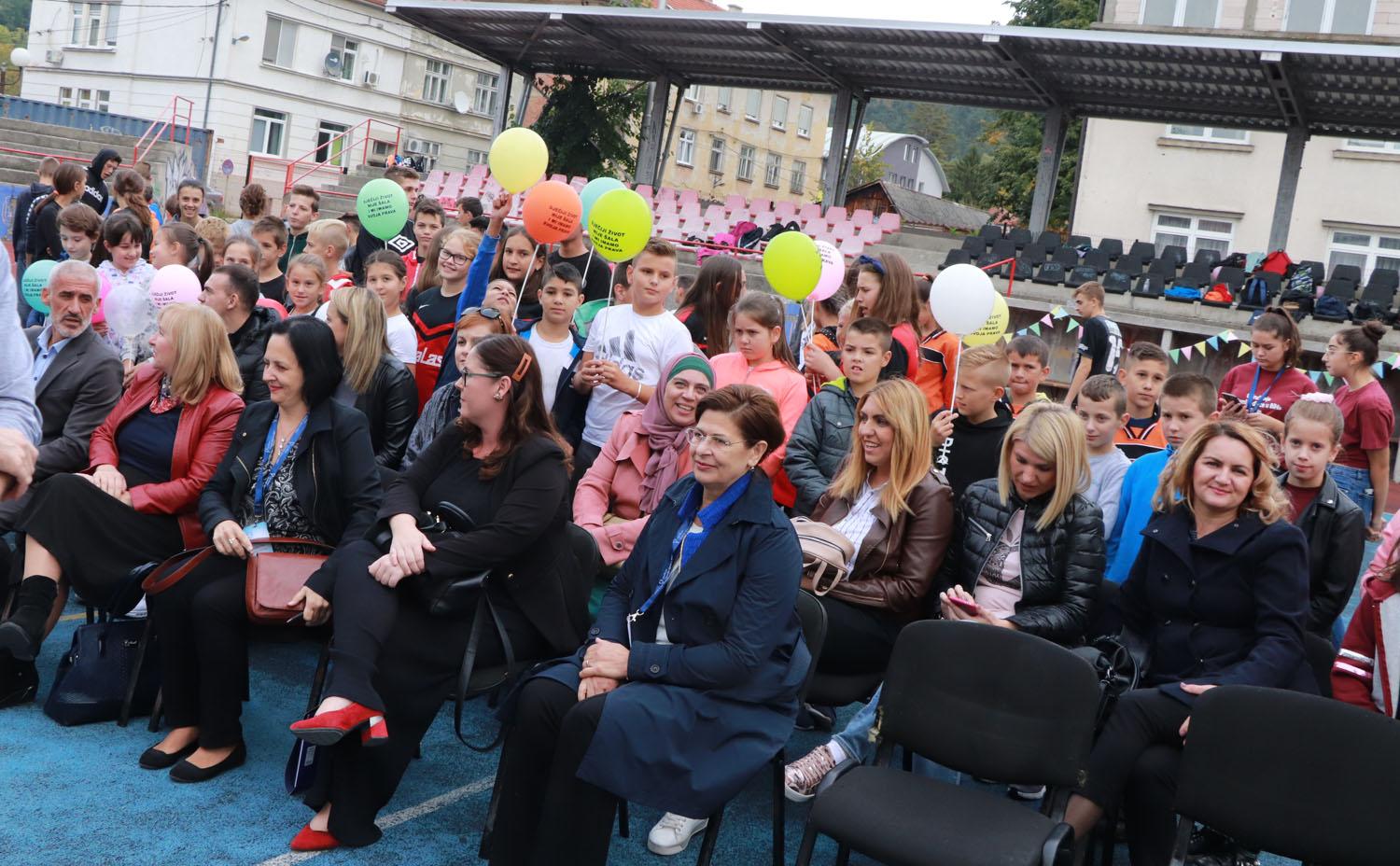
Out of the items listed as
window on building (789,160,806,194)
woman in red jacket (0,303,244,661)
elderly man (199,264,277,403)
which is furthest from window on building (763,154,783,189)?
woman in red jacket (0,303,244,661)

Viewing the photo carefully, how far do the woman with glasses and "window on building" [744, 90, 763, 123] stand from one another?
45.0 meters

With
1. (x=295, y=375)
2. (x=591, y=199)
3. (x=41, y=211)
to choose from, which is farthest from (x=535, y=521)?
(x=41, y=211)

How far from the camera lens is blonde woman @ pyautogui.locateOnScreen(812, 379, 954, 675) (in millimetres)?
3857

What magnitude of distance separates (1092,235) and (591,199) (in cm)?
1957

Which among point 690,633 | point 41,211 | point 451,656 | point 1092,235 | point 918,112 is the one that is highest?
point 918,112

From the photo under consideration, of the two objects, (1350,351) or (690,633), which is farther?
(1350,351)

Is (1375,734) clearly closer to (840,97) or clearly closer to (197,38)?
(840,97)

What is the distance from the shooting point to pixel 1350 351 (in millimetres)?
6438

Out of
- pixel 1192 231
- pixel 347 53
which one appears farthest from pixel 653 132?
pixel 347 53

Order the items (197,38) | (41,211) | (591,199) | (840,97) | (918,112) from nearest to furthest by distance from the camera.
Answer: (591,199) < (41,211) < (840,97) < (197,38) < (918,112)

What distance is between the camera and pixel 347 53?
4003cm

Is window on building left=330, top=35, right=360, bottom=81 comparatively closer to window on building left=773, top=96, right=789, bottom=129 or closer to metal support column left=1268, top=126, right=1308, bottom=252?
window on building left=773, top=96, right=789, bottom=129

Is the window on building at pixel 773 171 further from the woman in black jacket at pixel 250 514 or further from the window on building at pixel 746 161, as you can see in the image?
the woman in black jacket at pixel 250 514

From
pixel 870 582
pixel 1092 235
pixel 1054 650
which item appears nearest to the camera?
pixel 1054 650
